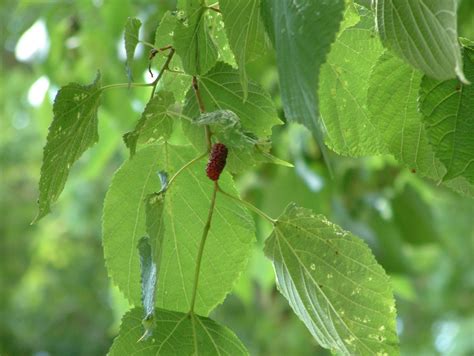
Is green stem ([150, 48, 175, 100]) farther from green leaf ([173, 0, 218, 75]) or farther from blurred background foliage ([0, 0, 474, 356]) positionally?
blurred background foliage ([0, 0, 474, 356])

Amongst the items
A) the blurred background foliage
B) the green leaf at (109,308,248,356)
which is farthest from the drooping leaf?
the blurred background foliage

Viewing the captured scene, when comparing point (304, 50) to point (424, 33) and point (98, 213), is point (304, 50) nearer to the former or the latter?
point (424, 33)

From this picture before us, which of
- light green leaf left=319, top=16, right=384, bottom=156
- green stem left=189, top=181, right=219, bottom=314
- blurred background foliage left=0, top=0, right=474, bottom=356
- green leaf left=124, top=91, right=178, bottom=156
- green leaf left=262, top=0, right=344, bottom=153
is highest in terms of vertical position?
green leaf left=262, top=0, right=344, bottom=153

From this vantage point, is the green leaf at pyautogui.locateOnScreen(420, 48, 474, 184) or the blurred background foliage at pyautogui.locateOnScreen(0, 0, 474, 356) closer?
the green leaf at pyautogui.locateOnScreen(420, 48, 474, 184)

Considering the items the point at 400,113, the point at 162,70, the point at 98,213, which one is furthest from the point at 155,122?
the point at 98,213

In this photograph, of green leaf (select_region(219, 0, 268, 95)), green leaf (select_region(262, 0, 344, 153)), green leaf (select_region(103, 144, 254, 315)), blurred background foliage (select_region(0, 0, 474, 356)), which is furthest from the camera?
blurred background foliage (select_region(0, 0, 474, 356))

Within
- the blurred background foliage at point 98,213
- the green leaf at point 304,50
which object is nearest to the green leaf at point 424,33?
the green leaf at point 304,50

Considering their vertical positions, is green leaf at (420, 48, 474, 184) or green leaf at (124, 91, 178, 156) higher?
green leaf at (124, 91, 178, 156)

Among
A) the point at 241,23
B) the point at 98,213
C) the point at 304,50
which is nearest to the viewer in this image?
the point at 304,50
